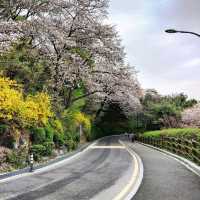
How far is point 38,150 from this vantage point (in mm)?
28750

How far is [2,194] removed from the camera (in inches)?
608

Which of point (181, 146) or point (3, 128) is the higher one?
point (3, 128)

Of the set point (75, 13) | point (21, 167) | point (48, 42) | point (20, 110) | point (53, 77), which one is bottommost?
point (21, 167)

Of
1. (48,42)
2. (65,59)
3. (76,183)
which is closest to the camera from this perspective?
(76,183)

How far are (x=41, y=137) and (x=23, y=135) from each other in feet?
7.07

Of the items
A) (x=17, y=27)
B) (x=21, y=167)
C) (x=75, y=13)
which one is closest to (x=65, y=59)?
(x=75, y=13)

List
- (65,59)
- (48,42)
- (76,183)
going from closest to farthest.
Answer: (76,183)
(48,42)
(65,59)

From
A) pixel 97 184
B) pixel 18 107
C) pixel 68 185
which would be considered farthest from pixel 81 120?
pixel 68 185

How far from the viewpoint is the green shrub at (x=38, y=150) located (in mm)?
27989

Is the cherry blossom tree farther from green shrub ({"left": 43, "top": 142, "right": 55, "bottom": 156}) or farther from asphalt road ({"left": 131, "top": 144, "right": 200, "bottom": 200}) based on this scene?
asphalt road ({"left": 131, "top": 144, "right": 200, "bottom": 200})

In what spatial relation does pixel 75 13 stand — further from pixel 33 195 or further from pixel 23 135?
pixel 33 195

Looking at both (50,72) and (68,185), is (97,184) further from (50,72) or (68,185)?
(50,72)

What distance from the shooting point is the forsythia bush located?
2402 cm

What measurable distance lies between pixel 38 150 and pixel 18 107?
403 centimetres
